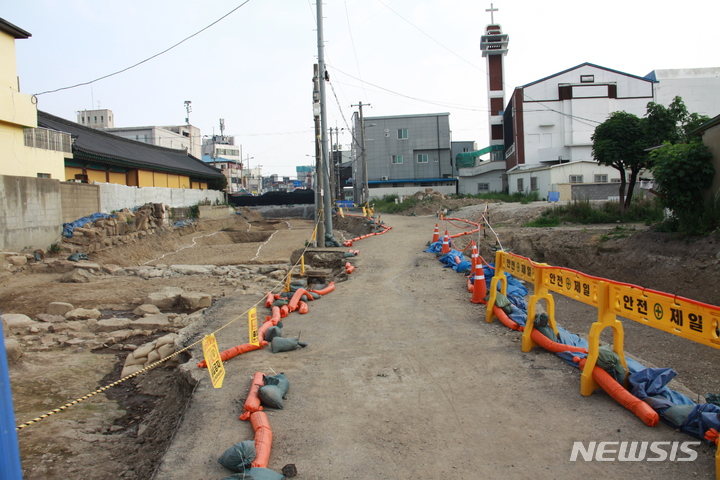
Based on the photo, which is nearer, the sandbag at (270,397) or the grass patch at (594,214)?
the sandbag at (270,397)

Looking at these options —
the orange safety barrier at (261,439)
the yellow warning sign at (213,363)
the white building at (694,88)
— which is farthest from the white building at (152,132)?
the orange safety barrier at (261,439)

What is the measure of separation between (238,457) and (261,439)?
1.06ft

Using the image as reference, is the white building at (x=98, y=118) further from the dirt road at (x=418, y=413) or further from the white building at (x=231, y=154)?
the dirt road at (x=418, y=413)

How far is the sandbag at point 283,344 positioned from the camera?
659 cm

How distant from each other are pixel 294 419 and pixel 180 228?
25.5 metres

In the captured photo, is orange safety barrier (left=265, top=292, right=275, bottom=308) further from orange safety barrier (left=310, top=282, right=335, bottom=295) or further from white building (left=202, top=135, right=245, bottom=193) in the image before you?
white building (left=202, top=135, right=245, bottom=193)

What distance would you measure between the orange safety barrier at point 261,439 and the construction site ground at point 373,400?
0.09 meters

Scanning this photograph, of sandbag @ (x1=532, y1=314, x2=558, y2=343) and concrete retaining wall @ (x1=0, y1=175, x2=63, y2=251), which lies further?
concrete retaining wall @ (x1=0, y1=175, x2=63, y2=251)

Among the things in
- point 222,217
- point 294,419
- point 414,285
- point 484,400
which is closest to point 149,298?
point 414,285

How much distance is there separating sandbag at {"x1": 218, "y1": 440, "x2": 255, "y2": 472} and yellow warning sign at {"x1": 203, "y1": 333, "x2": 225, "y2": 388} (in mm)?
1338

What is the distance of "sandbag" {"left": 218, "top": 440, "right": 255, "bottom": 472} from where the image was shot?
12.0 ft

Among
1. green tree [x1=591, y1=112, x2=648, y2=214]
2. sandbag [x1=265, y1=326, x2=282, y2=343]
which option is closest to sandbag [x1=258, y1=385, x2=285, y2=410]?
sandbag [x1=265, y1=326, x2=282, y2=343]

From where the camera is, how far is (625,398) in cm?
442

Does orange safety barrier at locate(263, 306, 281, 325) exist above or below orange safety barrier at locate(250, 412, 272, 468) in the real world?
above
